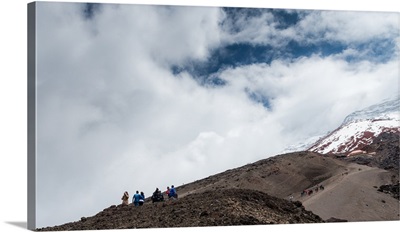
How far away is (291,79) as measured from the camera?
28.2 meters

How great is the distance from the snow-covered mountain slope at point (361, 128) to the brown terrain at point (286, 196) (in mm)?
272

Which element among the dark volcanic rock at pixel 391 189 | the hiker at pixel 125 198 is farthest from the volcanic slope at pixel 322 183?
the hiker at pixel 125 198

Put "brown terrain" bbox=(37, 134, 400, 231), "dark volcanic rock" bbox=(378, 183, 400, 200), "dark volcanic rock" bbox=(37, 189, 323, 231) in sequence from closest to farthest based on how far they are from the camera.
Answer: "dark volcanic rock" bbox=(37, 189, 323, 231), "brown terrain" bbox=(37, 134, 400, 231), "dark volcanic rock" bbox=(378, 183, 400, 200)

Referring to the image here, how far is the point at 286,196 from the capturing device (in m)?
28.4

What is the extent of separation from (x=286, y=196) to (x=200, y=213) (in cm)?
407

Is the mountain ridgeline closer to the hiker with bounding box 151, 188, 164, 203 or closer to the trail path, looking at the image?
the trail path

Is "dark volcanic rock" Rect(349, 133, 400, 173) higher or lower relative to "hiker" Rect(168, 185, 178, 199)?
higher

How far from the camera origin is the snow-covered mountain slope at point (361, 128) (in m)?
29.1

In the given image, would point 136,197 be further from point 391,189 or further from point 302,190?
point 391,189

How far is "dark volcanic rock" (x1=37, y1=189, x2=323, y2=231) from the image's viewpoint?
25.3 meters

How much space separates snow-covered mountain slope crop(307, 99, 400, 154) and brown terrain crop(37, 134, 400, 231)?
0.27 metres

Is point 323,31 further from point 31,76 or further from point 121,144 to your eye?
point 31,76

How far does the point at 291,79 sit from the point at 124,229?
734 cm

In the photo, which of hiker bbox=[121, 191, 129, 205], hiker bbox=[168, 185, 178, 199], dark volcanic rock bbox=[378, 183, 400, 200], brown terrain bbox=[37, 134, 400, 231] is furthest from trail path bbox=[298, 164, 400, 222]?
hiker bbox=[121, 191, 129, 205]
